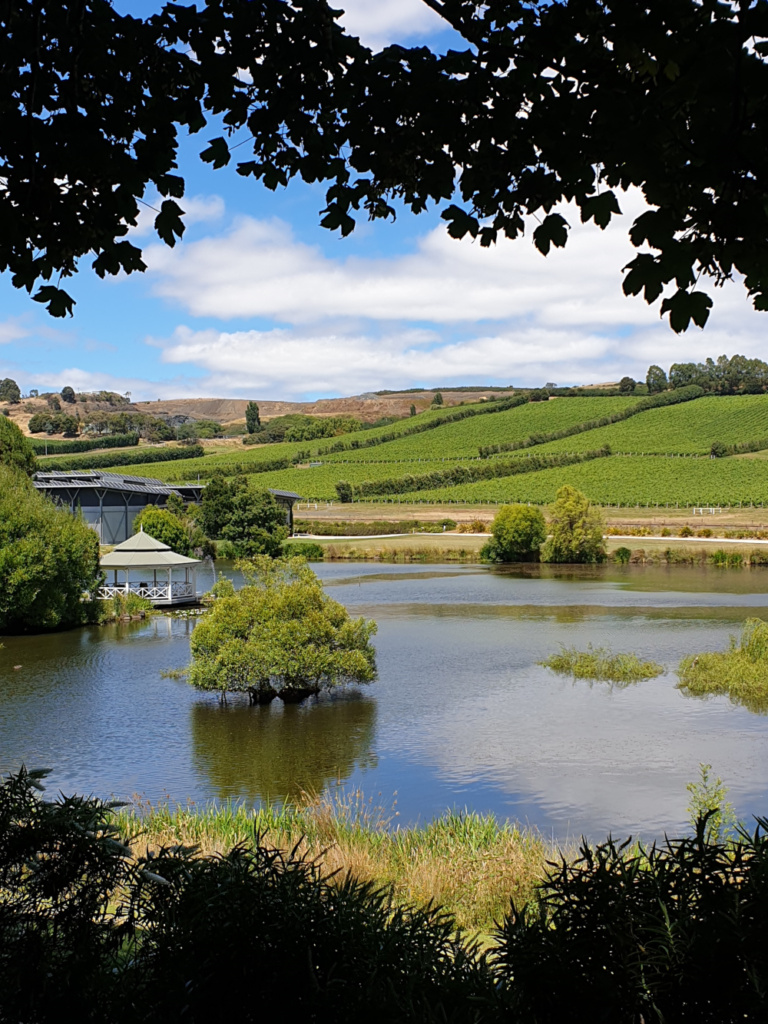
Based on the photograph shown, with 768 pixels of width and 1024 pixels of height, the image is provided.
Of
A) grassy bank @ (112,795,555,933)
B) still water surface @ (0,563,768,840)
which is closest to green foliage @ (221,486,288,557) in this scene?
still water surface @ (0,563,768,840)

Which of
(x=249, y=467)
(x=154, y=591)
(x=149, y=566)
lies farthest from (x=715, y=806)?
(x=249, y=467)

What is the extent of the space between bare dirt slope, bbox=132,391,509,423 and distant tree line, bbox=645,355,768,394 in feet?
93.9

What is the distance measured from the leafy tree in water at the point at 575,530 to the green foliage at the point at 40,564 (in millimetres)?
26883

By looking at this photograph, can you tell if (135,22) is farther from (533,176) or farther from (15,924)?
(15,924)

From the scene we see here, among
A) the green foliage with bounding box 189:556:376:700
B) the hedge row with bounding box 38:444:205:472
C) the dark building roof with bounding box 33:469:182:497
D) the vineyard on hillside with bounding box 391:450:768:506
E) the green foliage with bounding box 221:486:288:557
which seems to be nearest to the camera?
Result: the green foliage with bounding box 189:556:376:700

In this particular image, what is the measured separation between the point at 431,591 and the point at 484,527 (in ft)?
91.5

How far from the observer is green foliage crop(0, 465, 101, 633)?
26.0 metres

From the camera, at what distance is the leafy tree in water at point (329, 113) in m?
3.06

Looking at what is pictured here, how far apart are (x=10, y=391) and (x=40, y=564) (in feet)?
468

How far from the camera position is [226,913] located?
2734mm

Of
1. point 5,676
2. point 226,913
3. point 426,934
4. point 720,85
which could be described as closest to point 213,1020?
point 226,913

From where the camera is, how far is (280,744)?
14.2 meters

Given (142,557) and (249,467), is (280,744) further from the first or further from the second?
(249,467)

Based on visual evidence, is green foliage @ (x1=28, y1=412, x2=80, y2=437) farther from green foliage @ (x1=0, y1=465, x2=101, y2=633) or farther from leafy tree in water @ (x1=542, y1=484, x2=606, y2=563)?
green foliage @ (x1=0, y1=465, x2=101, y2=633)
